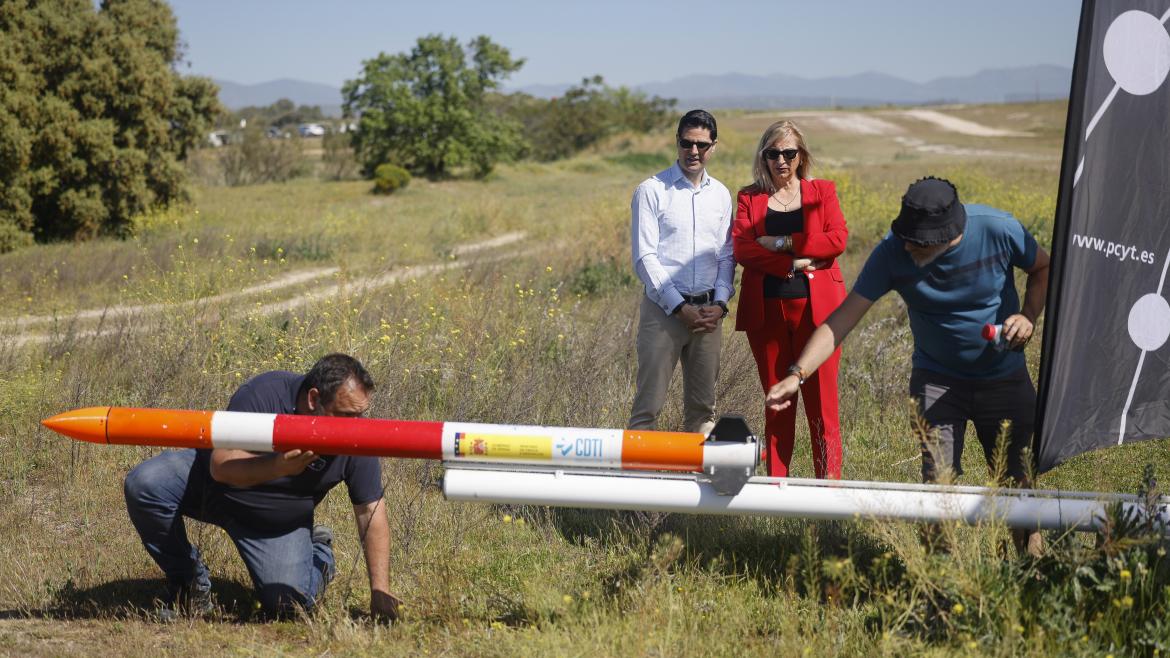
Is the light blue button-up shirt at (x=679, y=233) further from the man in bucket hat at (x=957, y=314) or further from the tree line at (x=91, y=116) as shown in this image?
the tree line at (x=91, y=116)

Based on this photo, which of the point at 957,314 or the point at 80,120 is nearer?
the point at 957,314

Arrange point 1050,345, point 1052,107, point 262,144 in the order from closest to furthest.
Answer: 1. point 1050,345
2. point 262,144
3. point 1052,107

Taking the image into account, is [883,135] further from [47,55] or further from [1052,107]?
[47,55]

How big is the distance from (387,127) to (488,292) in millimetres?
29439

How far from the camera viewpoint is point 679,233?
526 cm

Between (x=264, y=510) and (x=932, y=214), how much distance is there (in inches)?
122

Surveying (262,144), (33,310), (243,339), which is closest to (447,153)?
(262,144)

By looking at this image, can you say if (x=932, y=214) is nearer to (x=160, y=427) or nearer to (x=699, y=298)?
(x=699, y=298)

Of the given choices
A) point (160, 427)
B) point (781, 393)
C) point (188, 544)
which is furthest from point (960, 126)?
point (160, 427)

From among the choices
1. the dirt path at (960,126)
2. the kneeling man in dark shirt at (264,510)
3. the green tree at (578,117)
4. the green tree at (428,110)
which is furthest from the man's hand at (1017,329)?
the dirt path at (960,126)

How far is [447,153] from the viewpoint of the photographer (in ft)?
120

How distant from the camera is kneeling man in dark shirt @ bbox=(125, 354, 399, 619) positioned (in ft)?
14.0

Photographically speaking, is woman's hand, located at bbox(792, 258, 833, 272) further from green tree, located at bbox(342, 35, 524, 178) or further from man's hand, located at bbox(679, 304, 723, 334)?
green tree, located at bbox(342, 35, 524, 178)

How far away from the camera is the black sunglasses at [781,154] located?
5160mm
